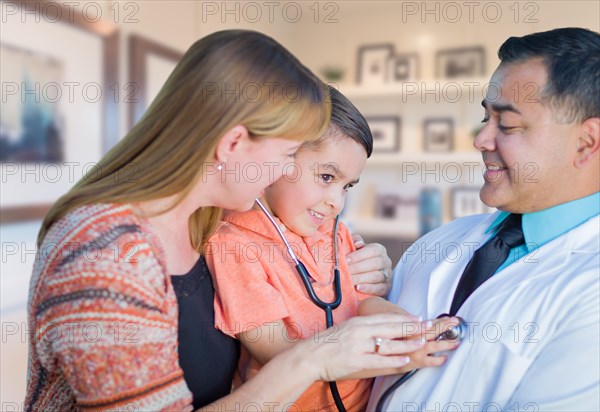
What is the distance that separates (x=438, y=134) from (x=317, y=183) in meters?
3.24

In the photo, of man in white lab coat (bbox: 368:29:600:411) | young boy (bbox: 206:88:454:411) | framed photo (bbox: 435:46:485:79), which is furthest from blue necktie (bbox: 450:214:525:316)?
framed photo (bbox: 435:46:485:79)

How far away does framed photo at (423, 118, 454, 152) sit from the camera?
13.7 feet

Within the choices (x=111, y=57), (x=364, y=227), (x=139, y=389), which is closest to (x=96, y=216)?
(x=139, y=389)

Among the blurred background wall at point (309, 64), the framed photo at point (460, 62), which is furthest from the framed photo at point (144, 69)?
the framed photo at point (460, 62)

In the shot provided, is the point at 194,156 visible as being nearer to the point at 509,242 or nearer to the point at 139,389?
the point at 139,389

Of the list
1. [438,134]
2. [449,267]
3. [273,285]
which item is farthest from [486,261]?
[438,134]

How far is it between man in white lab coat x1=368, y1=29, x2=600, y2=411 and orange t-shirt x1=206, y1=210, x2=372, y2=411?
13cm

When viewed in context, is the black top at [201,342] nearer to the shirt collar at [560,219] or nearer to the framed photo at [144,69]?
the shirt collar at [560,219]

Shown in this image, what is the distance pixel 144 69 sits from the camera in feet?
8.95

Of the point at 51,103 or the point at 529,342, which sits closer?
the point at 529,342

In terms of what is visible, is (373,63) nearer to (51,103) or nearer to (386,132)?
(386,132)

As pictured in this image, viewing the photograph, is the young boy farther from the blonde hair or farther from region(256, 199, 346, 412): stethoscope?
the blonde hair

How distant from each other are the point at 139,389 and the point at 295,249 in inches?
19.0

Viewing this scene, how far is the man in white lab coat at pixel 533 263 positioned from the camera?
95cm
